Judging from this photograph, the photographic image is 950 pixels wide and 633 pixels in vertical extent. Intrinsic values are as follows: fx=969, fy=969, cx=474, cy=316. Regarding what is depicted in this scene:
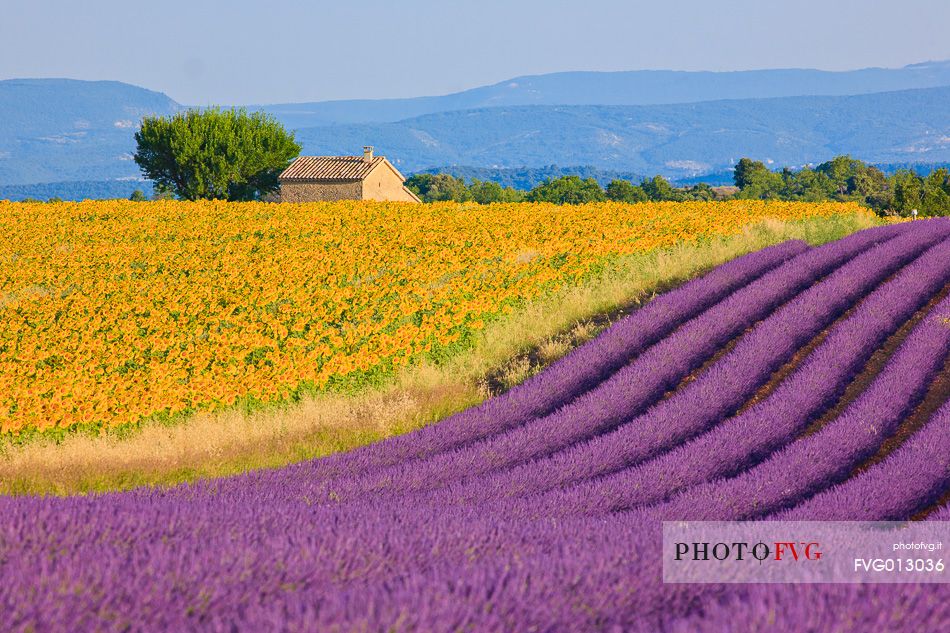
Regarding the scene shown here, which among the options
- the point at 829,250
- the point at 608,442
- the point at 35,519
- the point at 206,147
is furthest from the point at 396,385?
the point at 206,147

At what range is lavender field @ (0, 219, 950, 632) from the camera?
116 inches

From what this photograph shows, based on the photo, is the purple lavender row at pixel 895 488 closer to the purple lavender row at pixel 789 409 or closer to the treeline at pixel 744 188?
the purple lavender row at pixel 789 409

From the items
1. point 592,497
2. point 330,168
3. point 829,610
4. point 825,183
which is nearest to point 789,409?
point 592,497

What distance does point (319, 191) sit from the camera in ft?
157

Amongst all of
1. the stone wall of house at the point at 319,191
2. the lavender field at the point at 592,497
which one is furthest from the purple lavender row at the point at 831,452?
the stone wall of house at the point at 319,191

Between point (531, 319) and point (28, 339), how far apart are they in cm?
761

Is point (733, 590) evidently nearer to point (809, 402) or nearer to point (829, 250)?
point (809, 402)

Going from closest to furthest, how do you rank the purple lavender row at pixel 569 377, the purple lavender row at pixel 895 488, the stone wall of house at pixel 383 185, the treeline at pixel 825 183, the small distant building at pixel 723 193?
the purple lavender row at pixel 895 488
the purple lavender row at pixel 569 377
the stone wall of house at pixel 383 185
the treeline at pixel 825 183
the small distant building at pixel 723 193

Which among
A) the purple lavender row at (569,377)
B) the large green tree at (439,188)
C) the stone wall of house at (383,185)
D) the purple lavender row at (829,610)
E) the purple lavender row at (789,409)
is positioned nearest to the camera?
the purple lavender row at (829,610)

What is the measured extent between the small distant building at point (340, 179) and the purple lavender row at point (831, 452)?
3658cm

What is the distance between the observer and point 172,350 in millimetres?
12156

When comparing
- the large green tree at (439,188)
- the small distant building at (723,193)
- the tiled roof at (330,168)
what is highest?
the tiled roof at (330,168)

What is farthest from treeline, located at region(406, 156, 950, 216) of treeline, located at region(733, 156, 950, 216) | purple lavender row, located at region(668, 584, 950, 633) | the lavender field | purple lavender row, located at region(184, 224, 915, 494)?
purple lavender row, located at region(668, 584, 950, 633)

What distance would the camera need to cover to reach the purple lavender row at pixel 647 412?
812 centimetres
